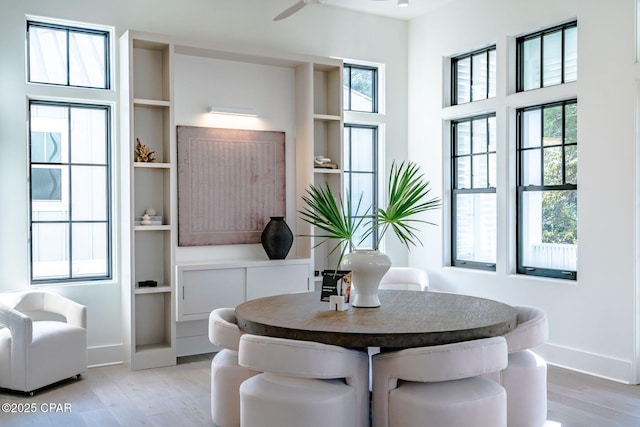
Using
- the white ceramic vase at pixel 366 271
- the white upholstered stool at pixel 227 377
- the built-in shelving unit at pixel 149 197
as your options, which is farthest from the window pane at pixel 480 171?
the white upholstered stool at pixel 227 377

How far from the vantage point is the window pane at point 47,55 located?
16.9 feet

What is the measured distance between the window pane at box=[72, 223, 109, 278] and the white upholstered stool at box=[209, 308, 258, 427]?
7.57 feet

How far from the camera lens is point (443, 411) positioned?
284cm

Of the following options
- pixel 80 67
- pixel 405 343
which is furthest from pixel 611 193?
pixel 80 67

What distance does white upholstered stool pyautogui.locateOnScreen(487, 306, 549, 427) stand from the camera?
3.39 meters

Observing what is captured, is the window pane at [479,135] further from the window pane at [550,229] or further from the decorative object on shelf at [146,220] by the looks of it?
the decorative object on shelf at [146,220]

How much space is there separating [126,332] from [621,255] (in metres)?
4.15

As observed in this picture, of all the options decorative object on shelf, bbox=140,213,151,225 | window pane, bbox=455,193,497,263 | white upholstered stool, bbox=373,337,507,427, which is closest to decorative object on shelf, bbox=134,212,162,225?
decorative object on shelf, bbox=140,213,151,225

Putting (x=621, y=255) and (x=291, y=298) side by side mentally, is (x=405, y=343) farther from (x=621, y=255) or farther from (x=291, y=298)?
(x=621, y=255)

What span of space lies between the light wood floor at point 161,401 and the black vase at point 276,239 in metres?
1.27

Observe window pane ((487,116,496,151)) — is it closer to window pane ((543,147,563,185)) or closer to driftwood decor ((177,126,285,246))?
window pane ((543,147,563,185))

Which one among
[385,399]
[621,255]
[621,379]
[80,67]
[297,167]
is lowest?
[621,379]

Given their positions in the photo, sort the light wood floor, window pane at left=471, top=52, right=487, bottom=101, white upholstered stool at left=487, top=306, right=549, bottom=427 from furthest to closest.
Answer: window pane at left=471, top=52, right=487, bottom=101
the light wood floor
white upholstered stool at left=487, top=306, right=549, bottom=427

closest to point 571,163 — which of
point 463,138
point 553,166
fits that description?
point 553,166
